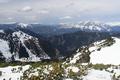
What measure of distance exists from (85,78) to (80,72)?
864mm

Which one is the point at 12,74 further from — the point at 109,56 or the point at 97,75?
the point at 109,56

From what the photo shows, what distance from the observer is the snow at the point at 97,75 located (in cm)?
2249

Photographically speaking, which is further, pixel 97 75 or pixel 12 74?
pixel 12 74

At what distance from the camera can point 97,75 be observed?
2320cm

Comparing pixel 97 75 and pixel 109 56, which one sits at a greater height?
pixel 97 75

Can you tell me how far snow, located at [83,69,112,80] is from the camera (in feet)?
73.8

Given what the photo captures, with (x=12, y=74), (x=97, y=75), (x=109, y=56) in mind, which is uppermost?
(x=12, y=74)

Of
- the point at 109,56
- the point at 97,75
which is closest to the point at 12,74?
the point at 97,75

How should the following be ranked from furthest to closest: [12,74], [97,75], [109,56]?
[109,56] < [12,74] < [97,75]

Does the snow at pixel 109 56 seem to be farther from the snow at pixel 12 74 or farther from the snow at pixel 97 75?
the snow at pixel 12 74

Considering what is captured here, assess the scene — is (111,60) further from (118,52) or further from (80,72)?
(80,72)

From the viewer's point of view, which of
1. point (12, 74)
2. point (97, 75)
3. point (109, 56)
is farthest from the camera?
point (109, 56)

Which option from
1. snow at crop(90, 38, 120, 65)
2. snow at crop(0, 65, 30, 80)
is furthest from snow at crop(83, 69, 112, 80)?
snow at crop(90, 38, 120, 65)

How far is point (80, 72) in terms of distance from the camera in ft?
75.1
